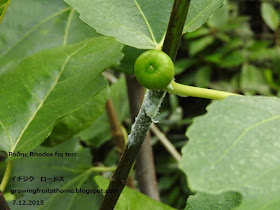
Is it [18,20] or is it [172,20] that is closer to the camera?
[172,20]

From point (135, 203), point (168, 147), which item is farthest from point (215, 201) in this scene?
point (168, 147)

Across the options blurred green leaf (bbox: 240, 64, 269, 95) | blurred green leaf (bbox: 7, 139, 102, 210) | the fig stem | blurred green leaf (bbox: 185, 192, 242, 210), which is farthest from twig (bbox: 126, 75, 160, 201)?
blurred green leaf (bbox: 240, 64, 269, 95)

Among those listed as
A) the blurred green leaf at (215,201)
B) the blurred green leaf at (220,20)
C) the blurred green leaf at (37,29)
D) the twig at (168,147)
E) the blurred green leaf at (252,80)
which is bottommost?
the blurred green leaf at (252,80)

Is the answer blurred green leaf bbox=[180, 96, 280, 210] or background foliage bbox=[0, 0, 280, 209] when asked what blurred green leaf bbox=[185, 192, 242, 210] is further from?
blurred green leaf bbox=[180, 96, 280, 210]

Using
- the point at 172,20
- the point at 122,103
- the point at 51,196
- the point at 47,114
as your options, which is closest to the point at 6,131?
the point at 47,114

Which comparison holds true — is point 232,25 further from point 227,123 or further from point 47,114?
point 227,123

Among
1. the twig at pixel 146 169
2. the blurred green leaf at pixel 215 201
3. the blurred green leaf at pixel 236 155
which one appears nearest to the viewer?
the blurred green leaf at pixel 236 155

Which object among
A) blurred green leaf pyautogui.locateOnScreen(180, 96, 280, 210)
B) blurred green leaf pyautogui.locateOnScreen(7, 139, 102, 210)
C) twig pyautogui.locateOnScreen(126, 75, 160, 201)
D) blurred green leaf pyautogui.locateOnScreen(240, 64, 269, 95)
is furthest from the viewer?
blurred green leaf pyautogui.locateOnScreen(240, 64, 269, 95)

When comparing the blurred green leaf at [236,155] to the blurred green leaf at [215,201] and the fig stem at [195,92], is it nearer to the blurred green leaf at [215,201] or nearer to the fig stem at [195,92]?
the fig stem at [195,92]

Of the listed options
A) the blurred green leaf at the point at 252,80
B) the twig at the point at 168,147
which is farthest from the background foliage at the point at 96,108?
the blurred green leaf at the point at 252,80

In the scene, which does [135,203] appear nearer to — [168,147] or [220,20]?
[168,147]

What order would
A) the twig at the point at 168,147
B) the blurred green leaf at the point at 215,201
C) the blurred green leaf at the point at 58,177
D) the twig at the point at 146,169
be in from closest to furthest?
the blurred green leaf at the point at 215,201 → the blurred green leaf at the point at 58,177 → the twig at the point at 146,169 → the twig at the point at 168,147
